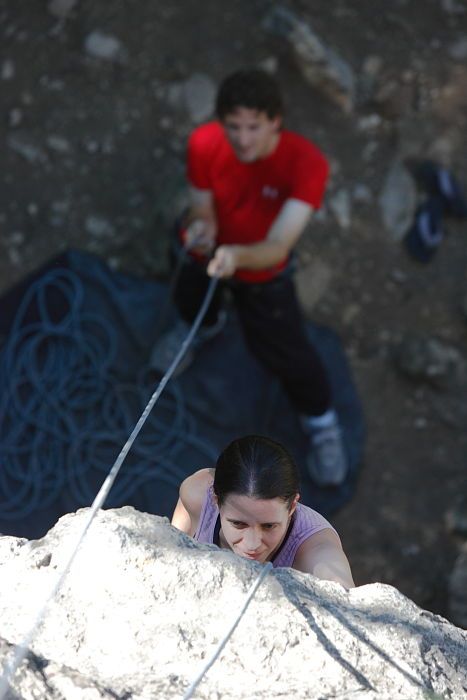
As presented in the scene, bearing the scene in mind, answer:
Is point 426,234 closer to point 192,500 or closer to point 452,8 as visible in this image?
point 452,8

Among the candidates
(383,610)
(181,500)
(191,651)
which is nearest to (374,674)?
(383,610)

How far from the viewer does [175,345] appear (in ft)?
14.2

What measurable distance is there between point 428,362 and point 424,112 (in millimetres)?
1374

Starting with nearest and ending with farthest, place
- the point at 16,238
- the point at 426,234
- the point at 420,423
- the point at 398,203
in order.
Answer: the point at 420,423 < the point at 16,238 < the point at 426,234 < the point at 398,203

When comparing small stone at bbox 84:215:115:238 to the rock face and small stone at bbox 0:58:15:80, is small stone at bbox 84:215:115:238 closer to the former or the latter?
small stone at bbox 0:58:15:80

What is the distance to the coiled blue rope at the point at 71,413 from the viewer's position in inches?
162

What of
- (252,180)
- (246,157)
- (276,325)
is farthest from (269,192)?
(276,325)

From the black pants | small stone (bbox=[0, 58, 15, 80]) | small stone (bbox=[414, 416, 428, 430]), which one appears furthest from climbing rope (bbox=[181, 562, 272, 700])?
small stone (bbox=[0, 58, 15, 80])

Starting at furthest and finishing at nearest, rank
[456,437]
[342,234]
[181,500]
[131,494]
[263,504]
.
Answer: [342,234], [456,437], [131,494], [181,500], [263,504]

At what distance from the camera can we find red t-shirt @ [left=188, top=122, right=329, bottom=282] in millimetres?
3389

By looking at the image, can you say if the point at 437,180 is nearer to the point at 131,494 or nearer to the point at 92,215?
the point at 92,215

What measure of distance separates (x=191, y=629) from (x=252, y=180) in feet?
6.77

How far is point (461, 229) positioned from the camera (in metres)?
4.82

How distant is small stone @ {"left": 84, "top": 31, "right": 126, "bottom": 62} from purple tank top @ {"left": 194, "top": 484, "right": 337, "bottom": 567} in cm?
317
